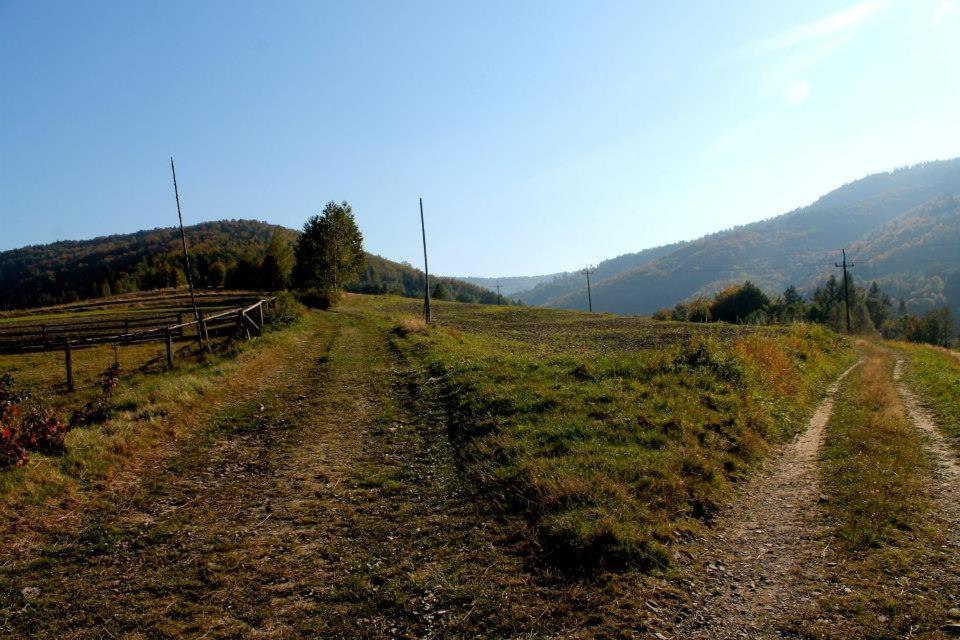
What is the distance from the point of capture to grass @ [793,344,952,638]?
197 inches

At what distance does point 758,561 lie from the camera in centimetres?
631

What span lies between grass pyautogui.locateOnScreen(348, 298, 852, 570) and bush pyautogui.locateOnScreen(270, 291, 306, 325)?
19.1 meters

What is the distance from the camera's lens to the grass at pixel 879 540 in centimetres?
501

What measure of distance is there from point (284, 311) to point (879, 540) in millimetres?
37450

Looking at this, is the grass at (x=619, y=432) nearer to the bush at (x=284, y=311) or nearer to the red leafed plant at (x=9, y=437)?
the red leafed plant at (x=9, y=437)

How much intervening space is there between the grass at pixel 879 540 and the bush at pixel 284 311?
3005 cm

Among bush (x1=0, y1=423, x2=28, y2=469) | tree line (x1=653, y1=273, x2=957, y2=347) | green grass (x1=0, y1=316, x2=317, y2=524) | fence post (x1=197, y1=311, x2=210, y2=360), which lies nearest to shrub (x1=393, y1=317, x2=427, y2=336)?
green grass (x1=0, y1=316, x2=317, y2=524)

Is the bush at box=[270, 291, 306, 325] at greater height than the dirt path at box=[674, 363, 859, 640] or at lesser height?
greater

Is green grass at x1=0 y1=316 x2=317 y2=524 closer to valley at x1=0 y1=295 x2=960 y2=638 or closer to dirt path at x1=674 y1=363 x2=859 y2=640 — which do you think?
valley at x1=0 y1=295 x2=960 y2=638

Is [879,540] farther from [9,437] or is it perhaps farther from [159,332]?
[159,332]

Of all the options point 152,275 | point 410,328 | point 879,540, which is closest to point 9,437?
point 879,540

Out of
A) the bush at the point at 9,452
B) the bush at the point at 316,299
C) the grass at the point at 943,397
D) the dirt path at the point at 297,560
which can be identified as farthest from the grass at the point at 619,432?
the bush at the point at 316,299

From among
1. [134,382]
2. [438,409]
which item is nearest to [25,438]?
[438,409]

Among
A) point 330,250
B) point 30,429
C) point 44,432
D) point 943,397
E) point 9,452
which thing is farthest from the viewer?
point 330,250
